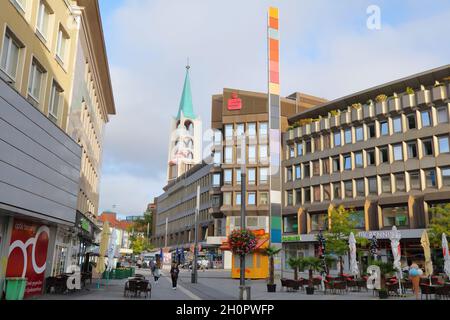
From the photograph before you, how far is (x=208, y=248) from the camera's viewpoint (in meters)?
78.8

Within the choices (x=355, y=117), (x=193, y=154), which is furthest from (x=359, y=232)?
(x=193, y=154)

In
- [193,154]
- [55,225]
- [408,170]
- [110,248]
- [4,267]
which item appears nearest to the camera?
[4,267]

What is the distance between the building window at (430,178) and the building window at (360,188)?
715cm

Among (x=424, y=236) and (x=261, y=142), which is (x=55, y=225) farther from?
(x=261, y=142)

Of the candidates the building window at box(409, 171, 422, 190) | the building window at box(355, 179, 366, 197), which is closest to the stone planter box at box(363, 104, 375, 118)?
the building window at box(355, 179, 366, 197)

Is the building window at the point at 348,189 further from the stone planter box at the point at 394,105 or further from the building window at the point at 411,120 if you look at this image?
the stone planter box at the point at 394,105

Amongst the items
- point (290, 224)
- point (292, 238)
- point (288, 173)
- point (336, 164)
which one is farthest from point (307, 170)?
point (292, 238)

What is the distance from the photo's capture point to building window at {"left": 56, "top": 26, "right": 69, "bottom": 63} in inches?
837

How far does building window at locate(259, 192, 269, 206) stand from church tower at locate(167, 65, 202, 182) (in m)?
60.2

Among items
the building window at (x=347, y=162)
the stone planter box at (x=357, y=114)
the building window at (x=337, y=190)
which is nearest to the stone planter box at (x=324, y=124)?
the stone planter box at (x=357, y=114)

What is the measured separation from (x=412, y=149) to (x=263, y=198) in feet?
75.1

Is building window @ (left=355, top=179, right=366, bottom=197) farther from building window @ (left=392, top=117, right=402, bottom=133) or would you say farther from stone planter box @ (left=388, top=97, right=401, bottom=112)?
stone planter box @ (left=388, top=97, right=401, bottom=112)
